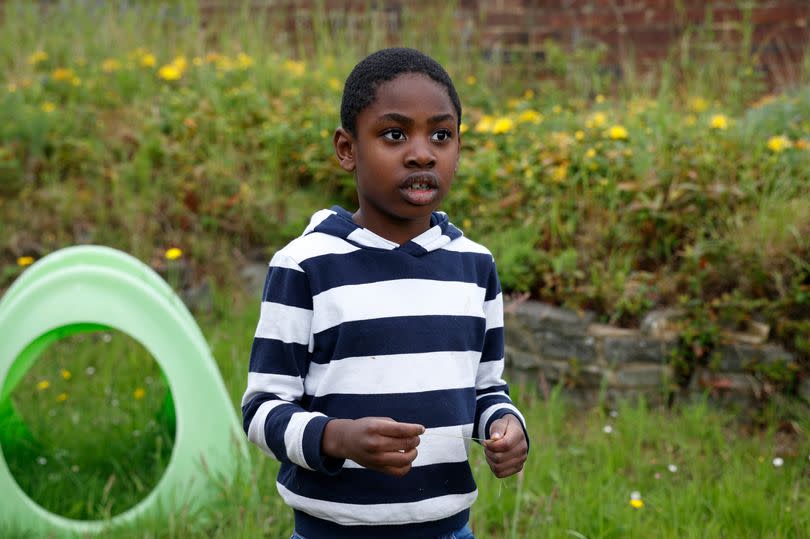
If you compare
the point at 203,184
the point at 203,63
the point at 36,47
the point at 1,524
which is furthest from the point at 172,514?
the point at 36,47

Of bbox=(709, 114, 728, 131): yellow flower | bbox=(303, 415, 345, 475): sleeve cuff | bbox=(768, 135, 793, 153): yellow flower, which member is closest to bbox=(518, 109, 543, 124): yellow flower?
bbox=(709, 114, 728, 131): yellow flower

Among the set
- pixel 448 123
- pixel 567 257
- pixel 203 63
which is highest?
pixel 448 123

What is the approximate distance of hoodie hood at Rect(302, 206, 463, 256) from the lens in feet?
5.34

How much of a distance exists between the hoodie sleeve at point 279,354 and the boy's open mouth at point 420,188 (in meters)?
0.22

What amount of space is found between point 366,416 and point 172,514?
1287 millimetres

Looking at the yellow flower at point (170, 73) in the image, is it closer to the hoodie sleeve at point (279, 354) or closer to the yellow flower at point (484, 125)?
the yellow flower at point (484, 125)

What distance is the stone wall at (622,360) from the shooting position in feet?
11.1

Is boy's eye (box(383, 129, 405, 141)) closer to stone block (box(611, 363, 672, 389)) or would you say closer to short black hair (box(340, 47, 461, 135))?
short black hair (box(340, 47, 461, 135))

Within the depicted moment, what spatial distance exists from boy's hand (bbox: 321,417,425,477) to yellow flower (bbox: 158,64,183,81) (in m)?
4.18

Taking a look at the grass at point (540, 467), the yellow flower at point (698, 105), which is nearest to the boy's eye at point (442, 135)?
the grass at point (540, 467)

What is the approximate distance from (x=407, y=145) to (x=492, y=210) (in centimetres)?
251

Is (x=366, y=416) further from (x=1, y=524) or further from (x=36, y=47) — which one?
(x=36, y=47)

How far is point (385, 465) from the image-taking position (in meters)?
1.42

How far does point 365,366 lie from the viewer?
158cm
